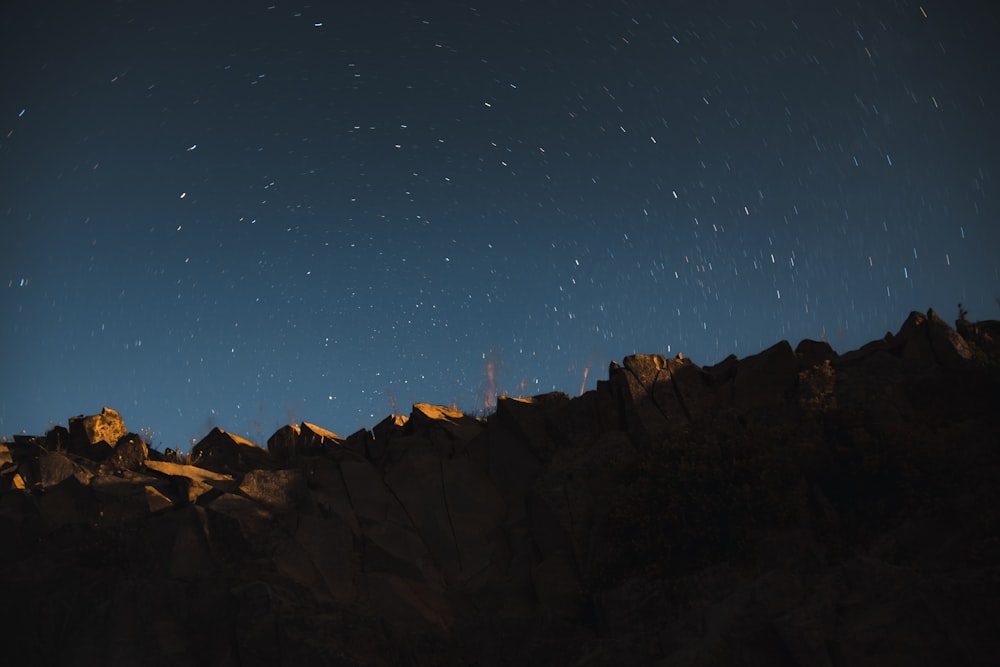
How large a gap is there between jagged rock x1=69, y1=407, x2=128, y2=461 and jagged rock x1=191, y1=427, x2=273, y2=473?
2329 millimetres

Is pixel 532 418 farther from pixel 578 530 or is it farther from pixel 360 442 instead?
pixel 360 442

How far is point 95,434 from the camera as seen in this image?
765 inches

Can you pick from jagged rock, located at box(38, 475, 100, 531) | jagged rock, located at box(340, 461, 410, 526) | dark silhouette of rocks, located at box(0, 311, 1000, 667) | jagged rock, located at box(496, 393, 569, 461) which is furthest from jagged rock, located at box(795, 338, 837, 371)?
jagged rock, located at box(38, 475, 100, 531)

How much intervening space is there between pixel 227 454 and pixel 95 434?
3.96 m

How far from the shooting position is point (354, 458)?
18594mm

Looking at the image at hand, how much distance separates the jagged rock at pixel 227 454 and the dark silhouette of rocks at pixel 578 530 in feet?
0.64

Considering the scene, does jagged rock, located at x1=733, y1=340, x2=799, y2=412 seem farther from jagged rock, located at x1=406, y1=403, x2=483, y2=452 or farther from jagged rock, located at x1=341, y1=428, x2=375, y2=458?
jagged rock, located at x1=341, y1=428, x2=375, y2=458

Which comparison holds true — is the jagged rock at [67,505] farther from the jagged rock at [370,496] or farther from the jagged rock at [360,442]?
the jagged rock at [360,442]

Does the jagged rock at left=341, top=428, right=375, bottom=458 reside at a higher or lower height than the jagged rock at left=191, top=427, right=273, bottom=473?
lower

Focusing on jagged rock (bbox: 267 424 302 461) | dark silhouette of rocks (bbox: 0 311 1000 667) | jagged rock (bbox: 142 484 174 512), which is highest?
jagged rock (bbox: 267 424 302 461)

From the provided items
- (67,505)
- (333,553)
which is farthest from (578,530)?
(67,505)

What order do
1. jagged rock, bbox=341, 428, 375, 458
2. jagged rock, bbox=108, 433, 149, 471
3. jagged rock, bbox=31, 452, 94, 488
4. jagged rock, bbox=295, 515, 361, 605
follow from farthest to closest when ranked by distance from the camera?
1. jagged rock, bbox=341, 428, 375, 458
2. jagged rock, bbox=108, 433, 149, 471
3. jagged rock, bbox=31, 452, 94, 488
4. jagged rock, bbox=295, 515, 361, 605

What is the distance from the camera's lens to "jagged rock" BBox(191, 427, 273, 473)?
18.9 m

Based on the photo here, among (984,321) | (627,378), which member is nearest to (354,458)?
(627,378)
